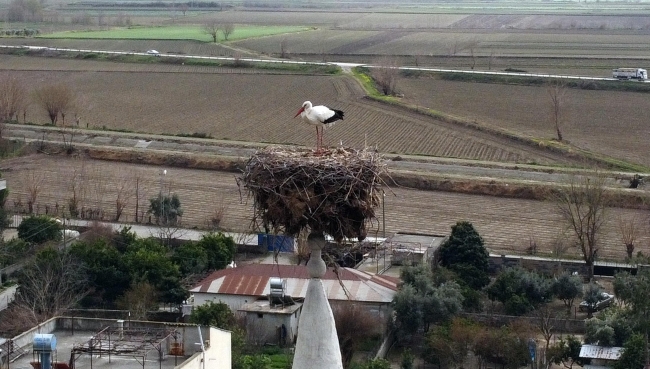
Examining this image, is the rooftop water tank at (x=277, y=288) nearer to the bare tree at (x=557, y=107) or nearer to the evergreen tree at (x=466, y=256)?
the evergreen tree at (x=466, y=256)

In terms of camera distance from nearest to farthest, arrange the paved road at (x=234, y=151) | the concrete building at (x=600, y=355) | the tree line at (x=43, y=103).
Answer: the concrete building at (x=600, y=355) < the paved road at (x=234, y=151) < the tree line at (x=43, y=103)

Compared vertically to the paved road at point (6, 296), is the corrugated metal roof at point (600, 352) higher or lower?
lower

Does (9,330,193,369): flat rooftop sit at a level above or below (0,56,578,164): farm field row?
below

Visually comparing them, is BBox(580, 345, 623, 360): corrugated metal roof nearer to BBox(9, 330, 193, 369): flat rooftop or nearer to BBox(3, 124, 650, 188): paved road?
BBox(9, 330, 193, 369): flat rooftop

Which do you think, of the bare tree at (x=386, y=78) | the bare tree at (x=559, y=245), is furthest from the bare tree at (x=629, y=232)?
the bare tree at (x=386, y=78)

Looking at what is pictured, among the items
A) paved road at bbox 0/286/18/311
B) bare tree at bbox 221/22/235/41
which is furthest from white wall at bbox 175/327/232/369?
bare tree at bbox 221/22/235/41

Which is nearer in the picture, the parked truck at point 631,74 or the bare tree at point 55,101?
the bare tree at point 55,101

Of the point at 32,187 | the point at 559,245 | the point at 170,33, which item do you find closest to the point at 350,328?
the point at 559,245
